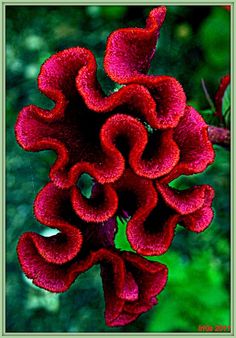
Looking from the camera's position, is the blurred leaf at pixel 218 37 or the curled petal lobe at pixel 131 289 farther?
the blurred leaf at pixel 218 37

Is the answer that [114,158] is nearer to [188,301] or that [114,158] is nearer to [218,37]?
[188,301]

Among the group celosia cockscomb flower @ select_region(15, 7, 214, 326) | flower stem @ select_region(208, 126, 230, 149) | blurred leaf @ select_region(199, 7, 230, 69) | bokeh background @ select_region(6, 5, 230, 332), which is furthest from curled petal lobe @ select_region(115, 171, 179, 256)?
blurred leaf @ select_region(199, 7, 230, 69)

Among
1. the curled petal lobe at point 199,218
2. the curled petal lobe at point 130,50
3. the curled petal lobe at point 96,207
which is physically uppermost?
the curled petal lobe at point 130,50

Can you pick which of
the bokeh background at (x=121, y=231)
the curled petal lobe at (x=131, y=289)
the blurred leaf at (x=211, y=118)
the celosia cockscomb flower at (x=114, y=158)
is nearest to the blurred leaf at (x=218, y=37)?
the bokeh background at (x=121, y=231)

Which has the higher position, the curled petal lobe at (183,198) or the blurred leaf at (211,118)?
the blurred leaf at (211,118)

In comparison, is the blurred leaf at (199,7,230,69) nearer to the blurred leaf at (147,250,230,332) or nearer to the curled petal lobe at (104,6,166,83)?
the blurred leaf at (147,250,230,332)

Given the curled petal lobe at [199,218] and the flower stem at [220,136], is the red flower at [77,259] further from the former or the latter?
the flower stem at [220,136]
